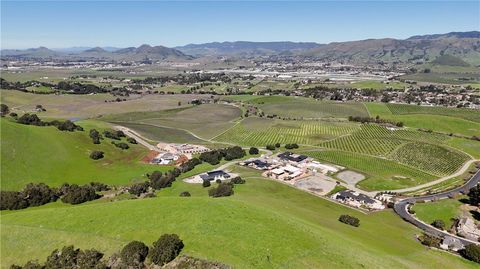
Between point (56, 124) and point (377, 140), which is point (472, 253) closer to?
point (377, 140)

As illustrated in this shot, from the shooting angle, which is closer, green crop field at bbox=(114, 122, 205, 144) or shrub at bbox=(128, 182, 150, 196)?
shrub at bbox=(128, 182, 150, 196)

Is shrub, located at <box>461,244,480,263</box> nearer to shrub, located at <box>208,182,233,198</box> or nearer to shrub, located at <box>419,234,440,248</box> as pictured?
shrub, located at <box>419,234,440,248</box>

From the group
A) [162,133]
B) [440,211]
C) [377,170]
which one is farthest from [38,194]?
[377,170]

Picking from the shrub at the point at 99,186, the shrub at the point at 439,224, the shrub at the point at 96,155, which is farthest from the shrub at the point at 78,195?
the shrub at the point at 439,224

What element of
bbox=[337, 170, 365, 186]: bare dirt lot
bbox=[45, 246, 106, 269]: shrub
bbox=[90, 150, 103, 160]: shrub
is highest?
bbox=[45, 246, 106, 269]: shrub

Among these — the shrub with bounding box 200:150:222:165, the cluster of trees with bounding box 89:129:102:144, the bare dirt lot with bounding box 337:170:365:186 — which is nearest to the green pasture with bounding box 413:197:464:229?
the bare dirt lot with bounding box 337:170:365:186

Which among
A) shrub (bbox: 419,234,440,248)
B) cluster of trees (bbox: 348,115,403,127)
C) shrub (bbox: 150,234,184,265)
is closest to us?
shrub (bbox: 150,234,184,265)

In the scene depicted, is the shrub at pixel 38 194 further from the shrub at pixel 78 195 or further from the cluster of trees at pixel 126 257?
the cluster of trees at pixel 126 257
